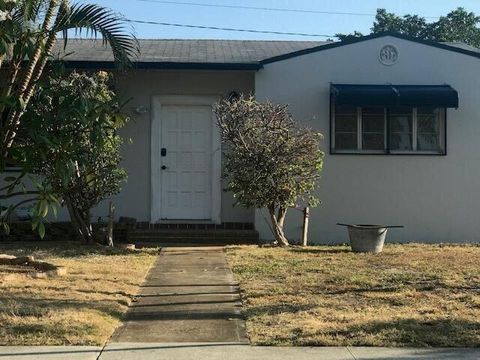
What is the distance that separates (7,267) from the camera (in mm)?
8336

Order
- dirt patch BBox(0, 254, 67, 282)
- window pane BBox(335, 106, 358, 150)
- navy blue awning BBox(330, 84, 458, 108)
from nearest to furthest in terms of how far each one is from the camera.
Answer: dirt patch BBox(0, 254, 67, 282)
navy blue awning BBox(330, 84, 458, 108)
window pane BBox(335, 106, 358, 150)

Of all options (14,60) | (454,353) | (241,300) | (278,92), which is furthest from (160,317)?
(278,92)

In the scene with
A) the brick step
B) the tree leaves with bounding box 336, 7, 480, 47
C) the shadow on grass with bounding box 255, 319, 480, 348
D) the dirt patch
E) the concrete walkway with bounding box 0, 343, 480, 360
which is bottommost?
the concrete walkway with bounding box 0, 343, 480, 360

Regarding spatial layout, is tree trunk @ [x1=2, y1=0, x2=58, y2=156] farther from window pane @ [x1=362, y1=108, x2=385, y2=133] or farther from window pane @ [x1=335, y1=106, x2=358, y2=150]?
Answer: window pane @ [x1=362, y1=108, x2=385, y2=133]

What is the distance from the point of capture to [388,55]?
11.9 meters

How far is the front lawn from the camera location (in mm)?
5480

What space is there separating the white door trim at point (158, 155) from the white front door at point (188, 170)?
0.10 metres

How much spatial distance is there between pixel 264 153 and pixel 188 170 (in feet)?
8.98

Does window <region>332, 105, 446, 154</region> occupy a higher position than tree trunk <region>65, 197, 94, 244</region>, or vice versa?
window <region>332, 105, 446, 154</region>

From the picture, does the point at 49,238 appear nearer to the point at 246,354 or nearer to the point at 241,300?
the point at 241,300

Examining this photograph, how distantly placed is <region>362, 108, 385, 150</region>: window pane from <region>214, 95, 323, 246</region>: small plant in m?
2.03

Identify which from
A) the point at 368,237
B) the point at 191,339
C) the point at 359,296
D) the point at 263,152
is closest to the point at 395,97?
the point at 368,237

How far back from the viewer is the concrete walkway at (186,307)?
5.49 meters

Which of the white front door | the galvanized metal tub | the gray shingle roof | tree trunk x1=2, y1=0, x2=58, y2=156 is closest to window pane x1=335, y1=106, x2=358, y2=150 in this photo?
the gray shingle roof
